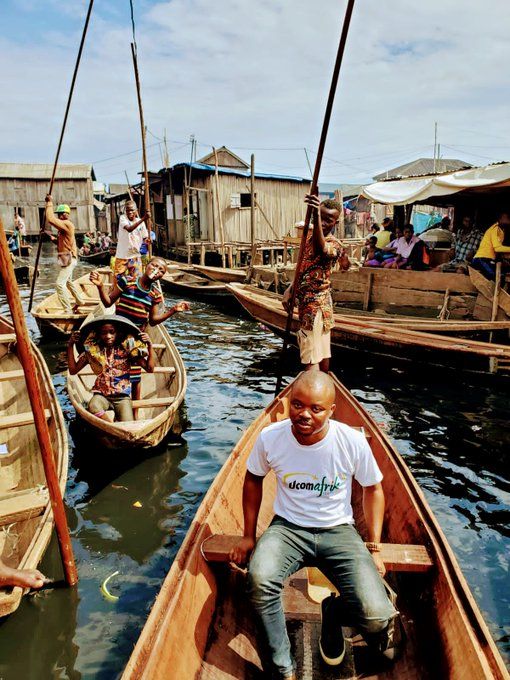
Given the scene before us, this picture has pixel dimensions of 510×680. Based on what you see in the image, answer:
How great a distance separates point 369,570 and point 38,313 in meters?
9.63

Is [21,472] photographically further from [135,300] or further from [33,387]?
[135,300]

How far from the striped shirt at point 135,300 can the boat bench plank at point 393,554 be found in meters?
3.71

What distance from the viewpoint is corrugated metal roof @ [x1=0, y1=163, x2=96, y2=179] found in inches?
1399

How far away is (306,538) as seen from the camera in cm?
270

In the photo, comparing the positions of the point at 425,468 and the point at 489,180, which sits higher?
the point at 489,180

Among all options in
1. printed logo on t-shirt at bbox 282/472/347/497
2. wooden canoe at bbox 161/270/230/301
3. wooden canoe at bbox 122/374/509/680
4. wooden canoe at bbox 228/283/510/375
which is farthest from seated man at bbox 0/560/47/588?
wooden canoe at bbox 161/270/230/301

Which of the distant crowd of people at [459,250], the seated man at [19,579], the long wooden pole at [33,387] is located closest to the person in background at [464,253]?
the distant crowd of people at [459,250]

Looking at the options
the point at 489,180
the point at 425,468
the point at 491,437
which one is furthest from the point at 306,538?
the point at 489,180

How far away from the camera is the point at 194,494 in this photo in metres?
5.17

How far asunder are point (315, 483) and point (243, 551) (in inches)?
22.4

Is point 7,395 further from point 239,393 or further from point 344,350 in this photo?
point 344,350

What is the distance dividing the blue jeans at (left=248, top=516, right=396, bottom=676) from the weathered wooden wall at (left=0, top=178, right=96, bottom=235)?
37.1 meters

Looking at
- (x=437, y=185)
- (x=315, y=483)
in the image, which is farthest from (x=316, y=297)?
(x=437, y=185)

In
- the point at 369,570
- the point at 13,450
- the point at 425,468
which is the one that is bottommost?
the point at 425,468
